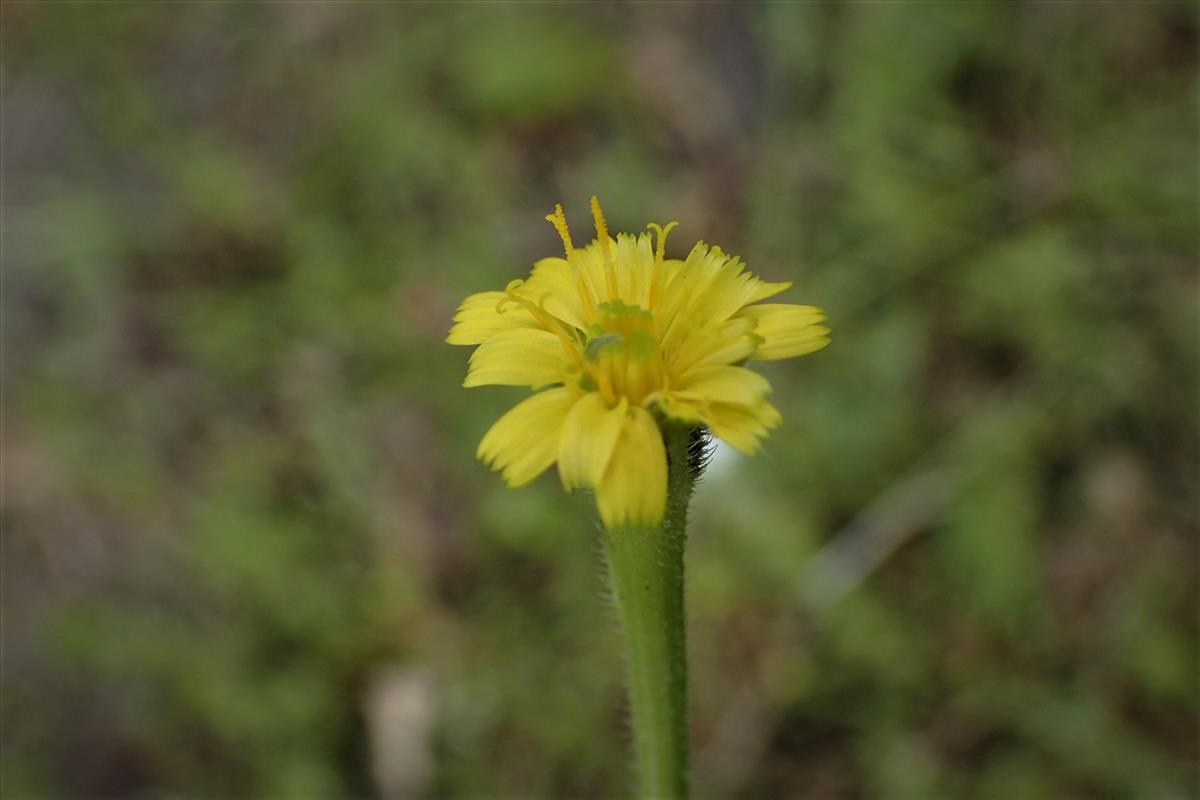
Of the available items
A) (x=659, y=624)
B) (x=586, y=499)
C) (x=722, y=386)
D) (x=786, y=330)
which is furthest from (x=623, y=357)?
(x=586, y=499)

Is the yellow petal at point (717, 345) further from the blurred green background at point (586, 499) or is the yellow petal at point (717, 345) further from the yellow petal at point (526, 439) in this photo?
the blurred green background at point (586, 499)

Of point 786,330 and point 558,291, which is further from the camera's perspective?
point 558,291

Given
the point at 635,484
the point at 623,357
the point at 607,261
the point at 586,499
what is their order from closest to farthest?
the point at 635,484 < the point at 623,357 < the point at 607,261 < the point at 586,499

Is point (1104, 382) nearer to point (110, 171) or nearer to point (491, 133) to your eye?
point (491, 133)

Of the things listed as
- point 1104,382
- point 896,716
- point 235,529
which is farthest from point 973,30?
point 235,529

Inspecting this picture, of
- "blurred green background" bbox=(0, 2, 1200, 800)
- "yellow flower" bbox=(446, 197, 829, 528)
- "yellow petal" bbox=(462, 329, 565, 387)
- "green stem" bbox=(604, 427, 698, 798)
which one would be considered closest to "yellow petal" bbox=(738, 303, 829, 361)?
"yellow flower" bbox=(446, 197, 829, 528)

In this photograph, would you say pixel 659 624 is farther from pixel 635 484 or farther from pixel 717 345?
pixel 717 345
